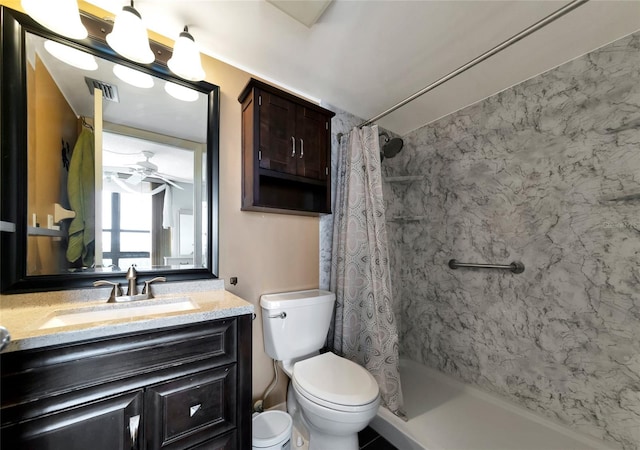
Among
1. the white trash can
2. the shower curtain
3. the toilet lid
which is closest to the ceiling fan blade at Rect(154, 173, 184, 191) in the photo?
the shower curtain

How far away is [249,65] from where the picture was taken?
1430 mm

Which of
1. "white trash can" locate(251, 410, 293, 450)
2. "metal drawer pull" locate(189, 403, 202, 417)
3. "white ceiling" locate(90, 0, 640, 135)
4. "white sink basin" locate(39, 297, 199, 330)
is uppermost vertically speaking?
"white ceiling" locate(90, 0, 640, 135)

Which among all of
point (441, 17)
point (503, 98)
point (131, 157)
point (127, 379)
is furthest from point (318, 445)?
point (503, 98)

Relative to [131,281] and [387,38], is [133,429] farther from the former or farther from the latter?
[387,38]

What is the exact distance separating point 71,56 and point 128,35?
0.27 m

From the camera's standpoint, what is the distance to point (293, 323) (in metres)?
1.36

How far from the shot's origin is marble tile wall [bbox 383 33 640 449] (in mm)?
1220

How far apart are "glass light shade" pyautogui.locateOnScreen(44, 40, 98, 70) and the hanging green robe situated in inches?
11.1

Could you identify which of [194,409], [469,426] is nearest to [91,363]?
[194,409]

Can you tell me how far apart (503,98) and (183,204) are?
7.21ft

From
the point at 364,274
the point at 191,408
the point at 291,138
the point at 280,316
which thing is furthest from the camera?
the point at 364,274

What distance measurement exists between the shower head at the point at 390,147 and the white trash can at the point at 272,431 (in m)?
2.00

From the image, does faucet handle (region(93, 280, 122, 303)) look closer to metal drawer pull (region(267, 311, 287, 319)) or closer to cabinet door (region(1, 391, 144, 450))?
cabinet door (region(1, 391, 144, 450))

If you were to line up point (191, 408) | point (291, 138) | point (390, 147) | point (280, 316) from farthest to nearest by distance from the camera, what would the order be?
1. point (390, 147)
2. point (291, 138)
3. point (280, 316)
4. point (191, 408)
